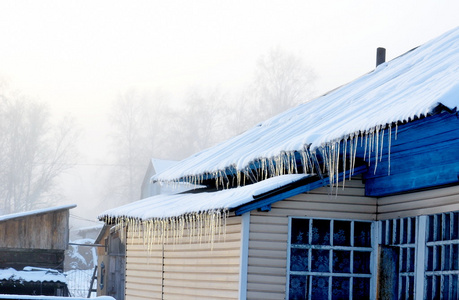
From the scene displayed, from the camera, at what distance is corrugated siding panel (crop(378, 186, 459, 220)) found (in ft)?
31.5

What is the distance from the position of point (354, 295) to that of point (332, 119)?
8.40 ft

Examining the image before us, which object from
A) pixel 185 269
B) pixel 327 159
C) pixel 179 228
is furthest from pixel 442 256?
pixel 179 228

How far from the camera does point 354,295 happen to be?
1115 cm

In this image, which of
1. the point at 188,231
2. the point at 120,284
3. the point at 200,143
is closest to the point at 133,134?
→ the point at 200,143

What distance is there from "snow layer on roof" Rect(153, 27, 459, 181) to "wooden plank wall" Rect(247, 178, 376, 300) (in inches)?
31.7

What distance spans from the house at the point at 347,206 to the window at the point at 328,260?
0.6 inches

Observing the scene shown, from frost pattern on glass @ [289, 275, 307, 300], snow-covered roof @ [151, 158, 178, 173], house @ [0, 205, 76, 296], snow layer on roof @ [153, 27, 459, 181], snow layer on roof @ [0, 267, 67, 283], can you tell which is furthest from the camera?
snow-covered roof @ [151, 158, 178, 173]

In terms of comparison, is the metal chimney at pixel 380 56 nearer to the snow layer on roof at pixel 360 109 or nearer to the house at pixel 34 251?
the snow layer on roof at pixel 360 109

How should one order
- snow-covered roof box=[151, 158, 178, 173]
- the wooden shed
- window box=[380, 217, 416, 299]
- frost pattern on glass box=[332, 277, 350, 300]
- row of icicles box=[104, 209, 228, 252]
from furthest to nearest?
1. snow-covered roof box=[151, 158, 178, 173]
2. the wooden shed
3. row of icicles box=[104, 209, 228, 252]
4. frost pattern on glass box=[332, 277, 350, 300]
5. window box=[380, 217, 416, 299]

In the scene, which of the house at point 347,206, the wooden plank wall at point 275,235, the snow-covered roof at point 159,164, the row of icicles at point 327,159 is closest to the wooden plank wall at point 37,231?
the house at point 347,206

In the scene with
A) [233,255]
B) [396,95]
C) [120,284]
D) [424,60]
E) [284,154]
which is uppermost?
[424,60]

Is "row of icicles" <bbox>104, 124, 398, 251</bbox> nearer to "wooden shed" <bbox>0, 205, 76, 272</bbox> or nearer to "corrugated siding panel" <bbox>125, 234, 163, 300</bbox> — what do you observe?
"corrugated siding panel" <bbox>125, 234, 163, 300</bbox>

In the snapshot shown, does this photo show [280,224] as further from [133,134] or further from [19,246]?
[133,134]

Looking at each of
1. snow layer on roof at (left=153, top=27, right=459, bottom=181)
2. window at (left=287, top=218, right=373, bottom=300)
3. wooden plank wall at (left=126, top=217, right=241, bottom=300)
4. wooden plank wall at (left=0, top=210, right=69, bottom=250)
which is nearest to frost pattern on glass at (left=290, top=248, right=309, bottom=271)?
window at (left=287, top=218, right=373, bottom=300)
